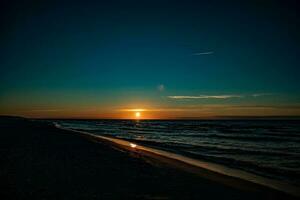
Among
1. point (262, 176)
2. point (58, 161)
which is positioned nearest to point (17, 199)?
point (58, 161)

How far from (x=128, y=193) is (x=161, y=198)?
1.07 metres

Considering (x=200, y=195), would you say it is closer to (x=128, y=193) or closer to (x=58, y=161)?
(x=128, y=193)

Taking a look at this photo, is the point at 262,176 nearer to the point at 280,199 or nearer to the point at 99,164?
the point at 280,199

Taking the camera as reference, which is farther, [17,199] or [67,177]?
[67,177]

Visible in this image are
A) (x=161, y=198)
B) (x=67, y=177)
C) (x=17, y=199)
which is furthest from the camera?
(x=67, y=177)

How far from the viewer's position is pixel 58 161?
14.3 metres

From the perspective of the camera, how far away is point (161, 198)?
838 cm

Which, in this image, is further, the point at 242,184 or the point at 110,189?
the point at 242,184

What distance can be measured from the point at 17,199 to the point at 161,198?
380 centimetres

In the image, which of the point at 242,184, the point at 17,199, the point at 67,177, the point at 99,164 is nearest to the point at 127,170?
the point at 99,164

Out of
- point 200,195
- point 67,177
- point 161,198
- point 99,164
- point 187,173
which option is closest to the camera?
point 161,198

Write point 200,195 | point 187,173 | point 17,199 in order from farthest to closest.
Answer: point 187,173
point 200,195
point 17,199

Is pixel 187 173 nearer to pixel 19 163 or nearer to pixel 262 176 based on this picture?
pixel 262 176

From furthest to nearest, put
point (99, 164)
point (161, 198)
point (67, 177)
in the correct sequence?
point (99, 164), point (67, 177), point (161, 198)
